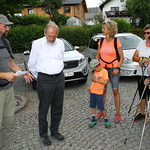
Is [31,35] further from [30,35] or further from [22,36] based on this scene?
[22,36]

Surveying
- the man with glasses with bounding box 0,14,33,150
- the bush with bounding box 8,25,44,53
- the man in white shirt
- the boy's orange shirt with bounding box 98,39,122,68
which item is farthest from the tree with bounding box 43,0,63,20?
the man with glasses with bounding box 0,14,33,150

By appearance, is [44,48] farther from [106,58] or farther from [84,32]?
[84,32]

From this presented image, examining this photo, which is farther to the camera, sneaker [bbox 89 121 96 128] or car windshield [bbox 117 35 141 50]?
car windshield [bbox 117 35 141 50]

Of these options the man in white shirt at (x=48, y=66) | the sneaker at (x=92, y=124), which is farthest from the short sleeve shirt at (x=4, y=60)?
the sneaker at (x=92, y=124)

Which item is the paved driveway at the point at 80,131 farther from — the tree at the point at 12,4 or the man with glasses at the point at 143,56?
the tree at the point at 12,4

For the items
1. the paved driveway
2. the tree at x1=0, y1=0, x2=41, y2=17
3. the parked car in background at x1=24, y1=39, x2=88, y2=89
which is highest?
the tree at x1=0, y1=0, x2=41, y2=17

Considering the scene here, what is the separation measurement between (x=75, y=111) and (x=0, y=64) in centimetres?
277

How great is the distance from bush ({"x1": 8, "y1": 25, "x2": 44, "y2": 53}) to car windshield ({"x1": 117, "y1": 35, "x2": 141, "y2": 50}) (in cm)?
1032

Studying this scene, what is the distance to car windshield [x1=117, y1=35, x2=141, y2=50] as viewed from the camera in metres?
8.56

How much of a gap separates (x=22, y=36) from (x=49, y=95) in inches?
591

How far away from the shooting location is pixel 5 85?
289cm

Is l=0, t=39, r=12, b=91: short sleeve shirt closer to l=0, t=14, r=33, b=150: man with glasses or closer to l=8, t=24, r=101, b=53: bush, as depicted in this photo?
l=0, t=14, r=33, b=150: man with glasses

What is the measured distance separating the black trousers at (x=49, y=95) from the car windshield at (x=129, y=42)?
555 cm

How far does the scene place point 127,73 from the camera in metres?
7.59
